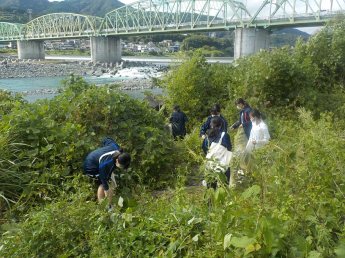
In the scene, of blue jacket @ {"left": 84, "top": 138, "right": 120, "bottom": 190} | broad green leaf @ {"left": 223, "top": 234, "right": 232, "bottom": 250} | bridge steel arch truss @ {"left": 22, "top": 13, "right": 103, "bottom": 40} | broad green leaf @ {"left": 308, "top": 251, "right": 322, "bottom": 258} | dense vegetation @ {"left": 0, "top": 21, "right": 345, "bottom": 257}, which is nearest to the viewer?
broad green leaf @ {"left": 308, "top": 251, "right": 322, "bottom": 258}

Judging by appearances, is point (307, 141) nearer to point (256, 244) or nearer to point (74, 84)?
point (256, 244)

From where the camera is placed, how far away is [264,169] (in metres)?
3.62

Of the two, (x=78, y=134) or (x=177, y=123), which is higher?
(x=78, y=134)

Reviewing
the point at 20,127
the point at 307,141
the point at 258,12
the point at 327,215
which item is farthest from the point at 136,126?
the point at 258,12

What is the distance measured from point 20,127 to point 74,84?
1936 mm

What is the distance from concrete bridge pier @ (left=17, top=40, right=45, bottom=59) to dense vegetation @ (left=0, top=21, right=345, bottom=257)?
262 feet

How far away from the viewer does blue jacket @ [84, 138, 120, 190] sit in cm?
463

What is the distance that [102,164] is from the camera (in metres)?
4.64

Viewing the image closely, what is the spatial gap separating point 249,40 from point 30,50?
55.5m

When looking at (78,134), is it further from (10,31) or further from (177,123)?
(10,31)

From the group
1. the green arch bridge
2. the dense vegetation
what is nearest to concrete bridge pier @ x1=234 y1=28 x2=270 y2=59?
the green arch bridge

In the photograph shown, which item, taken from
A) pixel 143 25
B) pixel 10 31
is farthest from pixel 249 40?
pixel 10 31

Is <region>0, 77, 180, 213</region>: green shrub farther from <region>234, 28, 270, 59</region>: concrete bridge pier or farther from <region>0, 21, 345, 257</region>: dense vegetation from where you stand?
<region>234, 28, 270, 59</region>: concrete bridge pier

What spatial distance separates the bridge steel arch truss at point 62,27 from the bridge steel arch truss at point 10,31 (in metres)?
2.17
